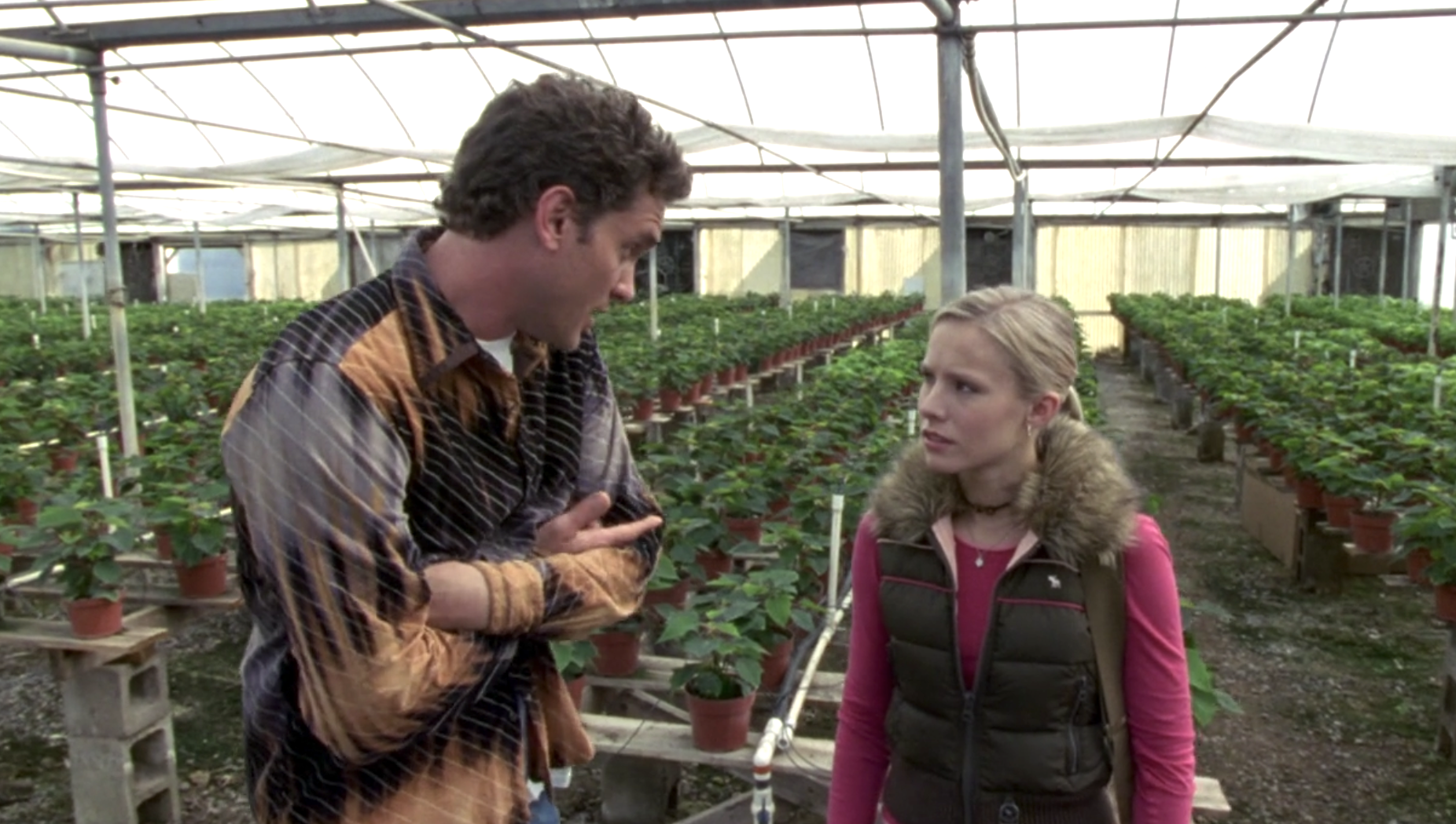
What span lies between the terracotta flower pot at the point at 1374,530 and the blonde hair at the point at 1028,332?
4545 mm

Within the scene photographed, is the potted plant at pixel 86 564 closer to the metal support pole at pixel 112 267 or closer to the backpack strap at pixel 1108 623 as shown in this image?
the metal support pole at pixel 112 267

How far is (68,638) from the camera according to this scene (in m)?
3.92

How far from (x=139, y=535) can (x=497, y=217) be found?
4027 millimetres

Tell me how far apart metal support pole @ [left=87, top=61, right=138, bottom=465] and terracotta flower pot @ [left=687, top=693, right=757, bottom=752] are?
11.7ft

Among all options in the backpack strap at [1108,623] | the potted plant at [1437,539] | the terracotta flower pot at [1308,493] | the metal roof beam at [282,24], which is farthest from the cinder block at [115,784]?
the terracotta flower pot at [1308,493]

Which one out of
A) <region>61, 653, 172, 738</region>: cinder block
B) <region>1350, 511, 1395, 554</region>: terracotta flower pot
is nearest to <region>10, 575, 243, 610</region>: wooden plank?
<region>61, 653, 172, 738</region>: cinder block

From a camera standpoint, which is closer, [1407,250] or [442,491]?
[442,491]

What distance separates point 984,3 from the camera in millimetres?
10141

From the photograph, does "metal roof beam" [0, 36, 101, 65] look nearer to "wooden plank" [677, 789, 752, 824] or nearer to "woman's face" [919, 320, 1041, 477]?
"wooden plank" [677, 789, 752, 824]

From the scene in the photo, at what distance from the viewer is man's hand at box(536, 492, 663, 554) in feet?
4.67

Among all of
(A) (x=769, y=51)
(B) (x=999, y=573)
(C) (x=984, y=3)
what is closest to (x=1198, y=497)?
(C) (x=984, y=3)

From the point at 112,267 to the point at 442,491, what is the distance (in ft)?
16.8

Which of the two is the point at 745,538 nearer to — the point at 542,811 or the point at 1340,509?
the point at 1340,509

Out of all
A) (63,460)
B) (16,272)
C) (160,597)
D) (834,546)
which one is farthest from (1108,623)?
(16,272)
